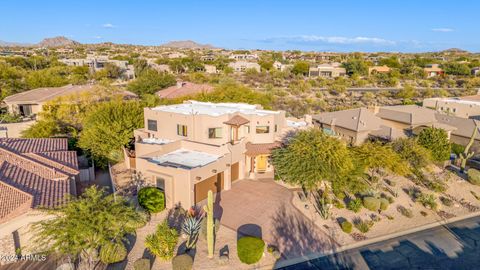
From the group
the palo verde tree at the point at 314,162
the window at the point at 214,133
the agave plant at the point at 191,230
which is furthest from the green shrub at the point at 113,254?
the window at the point at 214,133

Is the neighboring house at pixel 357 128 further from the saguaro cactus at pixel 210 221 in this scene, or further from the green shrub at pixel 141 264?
the green shrub at pixel 141 264

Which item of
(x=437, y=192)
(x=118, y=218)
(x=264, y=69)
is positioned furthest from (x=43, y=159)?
(x=264, y=69)

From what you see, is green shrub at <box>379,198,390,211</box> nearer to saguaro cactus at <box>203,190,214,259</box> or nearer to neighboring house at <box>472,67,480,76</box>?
saguaro cactus at <box>203,190,214,259</box>

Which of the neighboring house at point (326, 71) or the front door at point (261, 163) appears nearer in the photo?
the front door at point (261, 163)

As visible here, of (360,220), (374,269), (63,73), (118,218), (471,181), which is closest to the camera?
(118,218)

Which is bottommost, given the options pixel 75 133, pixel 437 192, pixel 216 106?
pixel 437 192

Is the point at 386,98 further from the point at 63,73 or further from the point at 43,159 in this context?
the point at 63,73
